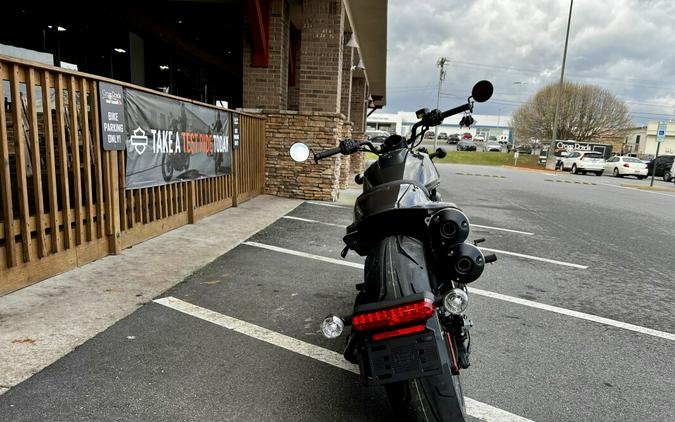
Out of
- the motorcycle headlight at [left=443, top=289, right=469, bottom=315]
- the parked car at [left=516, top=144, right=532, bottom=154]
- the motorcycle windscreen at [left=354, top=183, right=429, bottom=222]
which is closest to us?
the motorcycle headlight at [left=443, top=289, right=469, bottom=315]

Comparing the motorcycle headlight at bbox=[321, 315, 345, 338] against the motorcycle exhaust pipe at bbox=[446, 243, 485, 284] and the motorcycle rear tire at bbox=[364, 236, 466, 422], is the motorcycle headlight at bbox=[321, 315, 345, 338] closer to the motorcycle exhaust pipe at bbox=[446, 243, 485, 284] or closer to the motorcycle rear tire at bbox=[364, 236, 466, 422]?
the motorcycle rear tire at bbox=[364, 236, 466, 422]

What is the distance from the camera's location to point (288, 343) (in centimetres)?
305

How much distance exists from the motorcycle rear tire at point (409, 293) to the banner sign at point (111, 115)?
356 centimetres

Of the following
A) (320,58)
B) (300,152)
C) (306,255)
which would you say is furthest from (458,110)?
(320,58)

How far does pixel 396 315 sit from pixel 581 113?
2027 inches

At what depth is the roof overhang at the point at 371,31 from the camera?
12.0 meters

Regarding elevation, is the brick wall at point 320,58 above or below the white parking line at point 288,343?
above

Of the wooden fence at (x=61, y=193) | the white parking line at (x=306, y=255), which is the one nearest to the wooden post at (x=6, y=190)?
the wooden fence at (x=61, y=193)

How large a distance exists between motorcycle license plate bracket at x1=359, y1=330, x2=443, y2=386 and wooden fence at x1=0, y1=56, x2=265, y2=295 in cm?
326

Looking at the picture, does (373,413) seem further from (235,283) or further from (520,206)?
(520,206)

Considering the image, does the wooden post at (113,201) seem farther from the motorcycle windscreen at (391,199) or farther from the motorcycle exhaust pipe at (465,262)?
the motorcycle exhaust pipe at (465,262)

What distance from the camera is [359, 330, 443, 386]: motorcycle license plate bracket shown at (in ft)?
5.54

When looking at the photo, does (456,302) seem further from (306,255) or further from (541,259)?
(541,259)

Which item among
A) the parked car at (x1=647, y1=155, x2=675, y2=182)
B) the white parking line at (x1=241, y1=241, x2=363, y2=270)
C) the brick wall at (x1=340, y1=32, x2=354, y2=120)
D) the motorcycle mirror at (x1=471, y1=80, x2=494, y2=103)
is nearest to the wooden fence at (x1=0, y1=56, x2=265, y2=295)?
the white parking line at (x1=241, y1=241, x2=363, y2=270)
